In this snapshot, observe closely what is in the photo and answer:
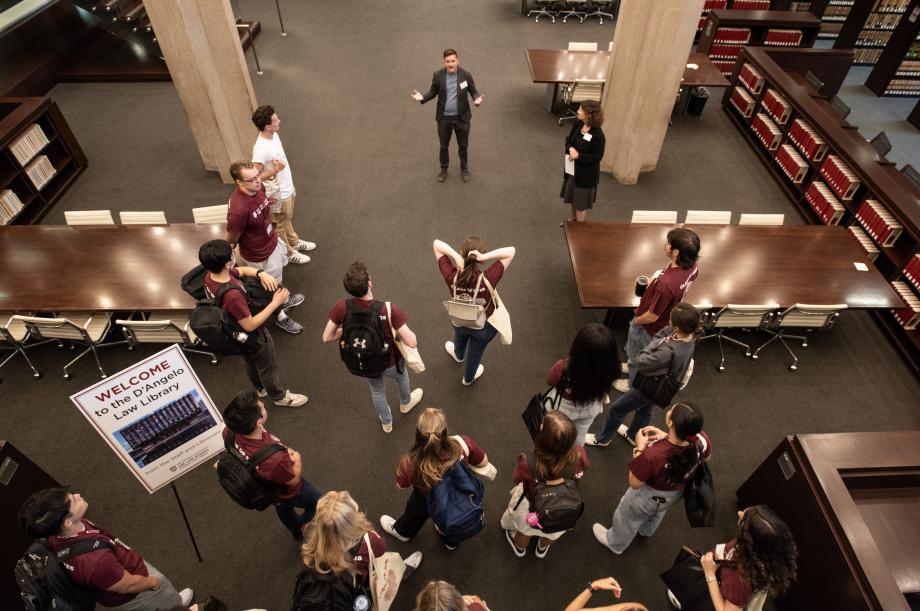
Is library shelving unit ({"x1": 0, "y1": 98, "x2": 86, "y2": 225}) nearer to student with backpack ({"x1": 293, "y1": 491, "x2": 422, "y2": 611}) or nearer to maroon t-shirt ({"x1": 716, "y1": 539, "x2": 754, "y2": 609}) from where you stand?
student with backpack ({"x1": 293, "y1": 491, "x2": 422, "y2": 611})

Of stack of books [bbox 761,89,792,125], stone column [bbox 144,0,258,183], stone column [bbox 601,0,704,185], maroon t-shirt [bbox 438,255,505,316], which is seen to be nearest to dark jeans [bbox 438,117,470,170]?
stone column [bbox 601,0,704,185]

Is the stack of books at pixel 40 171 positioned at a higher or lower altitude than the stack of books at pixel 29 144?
lower

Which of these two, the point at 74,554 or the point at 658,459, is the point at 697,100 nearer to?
the point at 658,459

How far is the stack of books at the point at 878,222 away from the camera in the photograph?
5.69 metres

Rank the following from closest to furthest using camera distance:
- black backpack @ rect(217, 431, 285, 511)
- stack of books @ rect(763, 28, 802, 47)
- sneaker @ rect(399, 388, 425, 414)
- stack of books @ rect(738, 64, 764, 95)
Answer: black backpack @ rect(217, 431, 285, 511), sneaker @ rect(399, 388, 425, 414), stack of books @ rect(738, 64, 764, 95), stack of books @ rect(763, 28, 802, 47)

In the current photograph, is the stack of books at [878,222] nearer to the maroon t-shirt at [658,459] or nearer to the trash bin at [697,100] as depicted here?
the trash bin at [697,100]

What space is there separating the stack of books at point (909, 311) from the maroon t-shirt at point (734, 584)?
166 inches

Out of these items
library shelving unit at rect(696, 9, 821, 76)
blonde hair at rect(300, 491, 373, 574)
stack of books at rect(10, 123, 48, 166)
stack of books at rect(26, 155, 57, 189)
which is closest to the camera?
blonde hair at rect(300, 491, 373, 574)

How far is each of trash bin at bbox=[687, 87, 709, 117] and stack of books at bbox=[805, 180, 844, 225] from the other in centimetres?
249

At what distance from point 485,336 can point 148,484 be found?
2.53 m

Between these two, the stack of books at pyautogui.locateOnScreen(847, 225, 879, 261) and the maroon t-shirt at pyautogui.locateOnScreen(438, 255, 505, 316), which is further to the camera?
the stack of books at pyautogui.locateOnScreen(847, 225, 879, 261)

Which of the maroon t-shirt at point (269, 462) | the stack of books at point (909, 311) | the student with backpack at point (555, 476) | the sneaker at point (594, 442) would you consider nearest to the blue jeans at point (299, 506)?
the maroon t-shirt at point (269, 462)

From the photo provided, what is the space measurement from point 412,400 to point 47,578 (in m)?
2.70

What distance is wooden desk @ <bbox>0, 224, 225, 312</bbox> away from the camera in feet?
15.6
